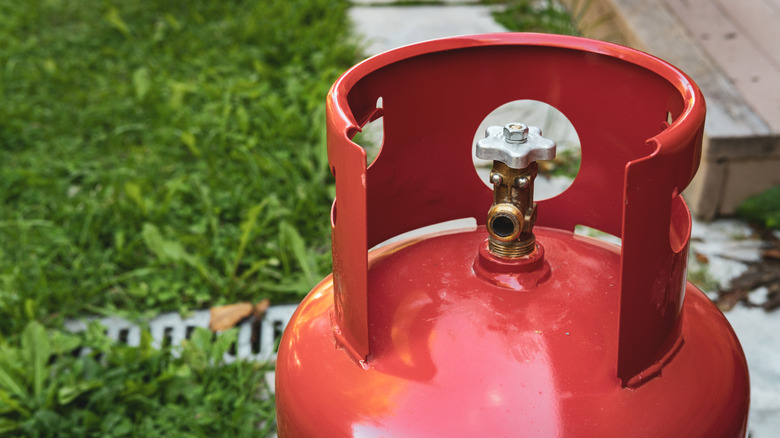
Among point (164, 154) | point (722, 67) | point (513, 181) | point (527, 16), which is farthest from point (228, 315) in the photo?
point (527, 16)

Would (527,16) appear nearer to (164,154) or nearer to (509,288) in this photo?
(164,154)

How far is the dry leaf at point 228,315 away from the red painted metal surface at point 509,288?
96cm

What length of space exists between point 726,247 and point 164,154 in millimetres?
2134

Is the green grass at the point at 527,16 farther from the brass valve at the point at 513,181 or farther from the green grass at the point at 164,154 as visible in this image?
the brass valve at the point at 513,181

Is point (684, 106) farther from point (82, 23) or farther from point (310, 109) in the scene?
point (82, 23)

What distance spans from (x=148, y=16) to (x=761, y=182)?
138 inches

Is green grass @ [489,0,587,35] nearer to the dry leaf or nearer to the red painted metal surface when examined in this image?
the dry leaf

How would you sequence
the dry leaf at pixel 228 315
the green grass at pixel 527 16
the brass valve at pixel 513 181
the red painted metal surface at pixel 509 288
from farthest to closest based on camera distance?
the green grass at pixel 527 16, the dry leaf at pixel 228 315, the brass valve at pixel 513 181, the red painted metal surface at pixel 509 288

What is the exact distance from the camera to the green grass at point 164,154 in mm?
2375

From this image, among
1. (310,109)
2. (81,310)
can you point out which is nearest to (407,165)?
(81,310)

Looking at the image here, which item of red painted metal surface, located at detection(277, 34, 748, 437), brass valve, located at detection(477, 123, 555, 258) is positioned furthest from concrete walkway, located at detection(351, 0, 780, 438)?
brass valve, located at detection(477, 123, 555, 258)

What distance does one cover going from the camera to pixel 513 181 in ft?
3.84

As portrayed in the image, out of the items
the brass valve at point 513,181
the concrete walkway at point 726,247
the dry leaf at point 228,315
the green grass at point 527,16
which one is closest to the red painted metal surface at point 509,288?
the brass valve at point 513,181

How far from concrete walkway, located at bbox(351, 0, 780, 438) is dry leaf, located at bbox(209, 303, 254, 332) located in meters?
1.04
